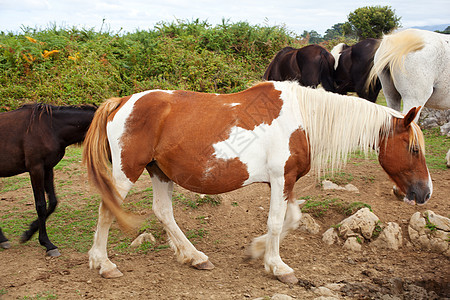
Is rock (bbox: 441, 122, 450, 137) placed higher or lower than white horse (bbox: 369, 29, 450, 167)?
lower

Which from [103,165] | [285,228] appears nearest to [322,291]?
[285,228]

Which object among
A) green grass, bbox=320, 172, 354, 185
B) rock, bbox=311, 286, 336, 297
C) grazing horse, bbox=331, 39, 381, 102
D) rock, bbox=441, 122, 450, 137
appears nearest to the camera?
rock, bbox=311, 286, 336, 297

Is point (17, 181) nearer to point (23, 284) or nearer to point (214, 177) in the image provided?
point (23, 284)

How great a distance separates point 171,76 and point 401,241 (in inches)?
A: 310

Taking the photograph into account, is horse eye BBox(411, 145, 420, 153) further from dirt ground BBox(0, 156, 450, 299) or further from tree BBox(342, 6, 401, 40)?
tree BBox(342, 6, 401, 40)

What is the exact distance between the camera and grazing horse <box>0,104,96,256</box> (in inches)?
165

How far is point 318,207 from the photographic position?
4.83 metres

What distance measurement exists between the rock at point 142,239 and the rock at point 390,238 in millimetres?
2378

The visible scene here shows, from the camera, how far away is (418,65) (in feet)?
17.3

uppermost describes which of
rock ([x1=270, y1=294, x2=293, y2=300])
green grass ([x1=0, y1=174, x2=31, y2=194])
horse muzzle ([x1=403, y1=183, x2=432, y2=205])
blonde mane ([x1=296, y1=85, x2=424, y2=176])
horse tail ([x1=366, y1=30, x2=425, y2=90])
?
horse tail ([x1=366, y1=30, x2=425, y2=90])

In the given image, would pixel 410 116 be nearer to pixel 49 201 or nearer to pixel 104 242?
pixel 104 242

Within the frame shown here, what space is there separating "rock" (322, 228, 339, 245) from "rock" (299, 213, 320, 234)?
149mm

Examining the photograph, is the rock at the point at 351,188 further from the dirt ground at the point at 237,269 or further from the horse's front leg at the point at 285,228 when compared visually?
the horse's front leg at the point at 285,228

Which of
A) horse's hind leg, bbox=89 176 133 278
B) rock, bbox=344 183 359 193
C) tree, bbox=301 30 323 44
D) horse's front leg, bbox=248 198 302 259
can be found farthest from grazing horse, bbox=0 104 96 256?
tree, bbox=301 30 323 44
